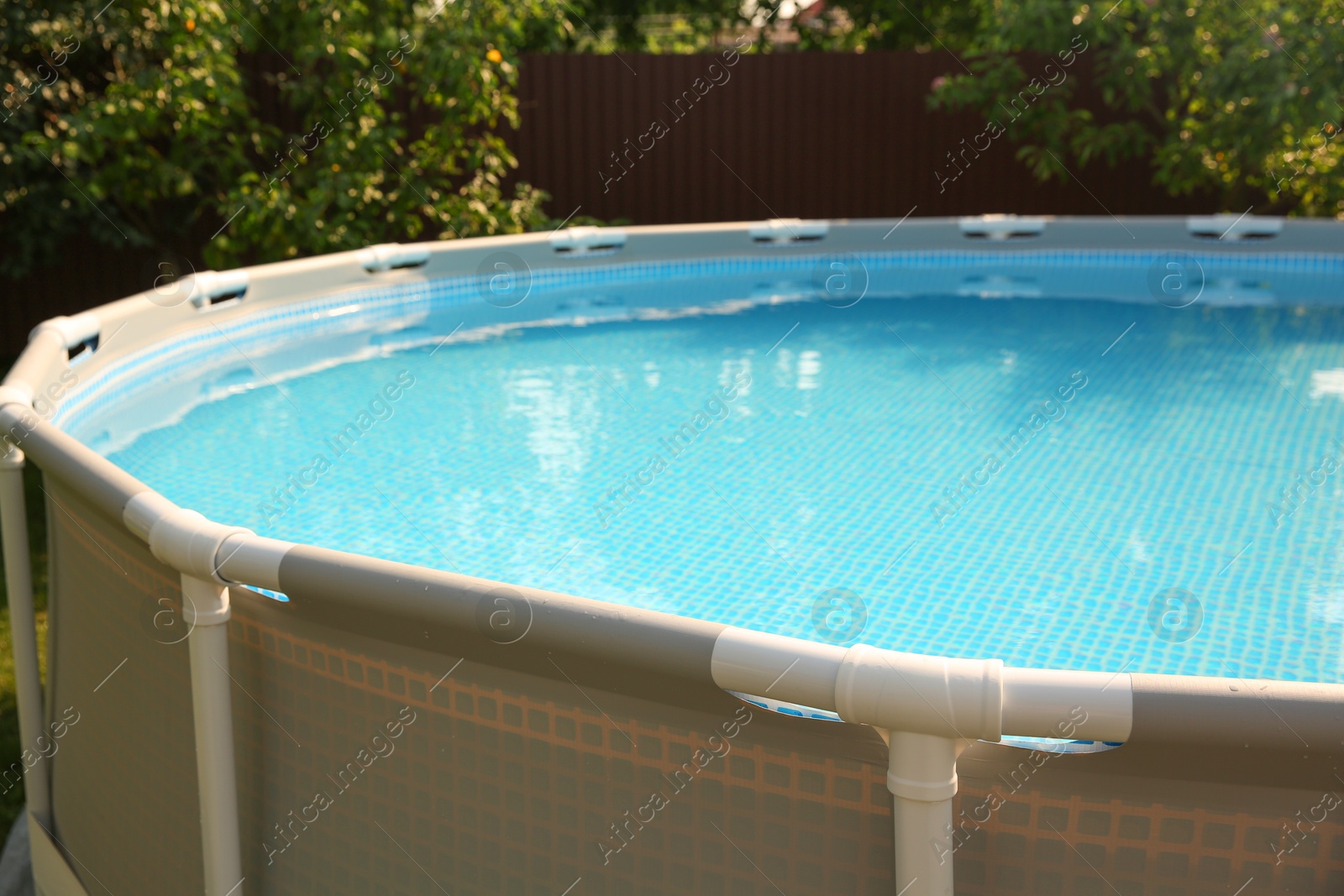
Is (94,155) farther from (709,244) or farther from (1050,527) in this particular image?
(1050,527)

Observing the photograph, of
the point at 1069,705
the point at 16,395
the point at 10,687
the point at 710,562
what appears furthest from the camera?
the point at 10,687

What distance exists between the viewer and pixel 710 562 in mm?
3648

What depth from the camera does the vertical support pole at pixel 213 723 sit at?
1816 mm

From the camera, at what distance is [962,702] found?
1.27m

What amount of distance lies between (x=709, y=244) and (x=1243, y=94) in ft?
14.1

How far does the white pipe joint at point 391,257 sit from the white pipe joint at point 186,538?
5.10 m

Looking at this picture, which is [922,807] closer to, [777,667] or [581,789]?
[777,667]

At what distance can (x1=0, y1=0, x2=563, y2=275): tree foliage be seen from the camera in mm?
7352
